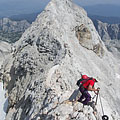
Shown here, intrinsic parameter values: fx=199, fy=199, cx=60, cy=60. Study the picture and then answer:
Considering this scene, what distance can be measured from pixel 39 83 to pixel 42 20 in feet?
51.2

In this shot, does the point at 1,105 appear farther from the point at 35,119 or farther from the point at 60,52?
the point at 35,119

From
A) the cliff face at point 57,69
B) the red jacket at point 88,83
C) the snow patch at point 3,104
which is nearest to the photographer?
the red jacket at point 88,83

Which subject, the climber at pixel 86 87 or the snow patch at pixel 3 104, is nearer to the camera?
the climber at pixel 86 87

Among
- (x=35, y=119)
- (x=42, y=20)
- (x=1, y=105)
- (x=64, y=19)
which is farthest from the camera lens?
(x=64, y=19)

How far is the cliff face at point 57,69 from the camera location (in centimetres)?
1448

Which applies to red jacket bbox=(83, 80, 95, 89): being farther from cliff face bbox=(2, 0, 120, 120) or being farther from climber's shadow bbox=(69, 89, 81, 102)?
climber's shadow bbox=(69, 89, 81, 102)

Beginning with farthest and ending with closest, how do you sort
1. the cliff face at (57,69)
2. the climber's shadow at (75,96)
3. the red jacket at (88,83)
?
the cliff face at (57,69) → the climber's shadow at (75,96) → the red jacket at (88,83)

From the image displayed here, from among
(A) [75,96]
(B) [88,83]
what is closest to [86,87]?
(B) [88,83]

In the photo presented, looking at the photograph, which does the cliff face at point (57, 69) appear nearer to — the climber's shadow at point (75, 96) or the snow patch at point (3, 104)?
the climber's shadow at point (75, 96)

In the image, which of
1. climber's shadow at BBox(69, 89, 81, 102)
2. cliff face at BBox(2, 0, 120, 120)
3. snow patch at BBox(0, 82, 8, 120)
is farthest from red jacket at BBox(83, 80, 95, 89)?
snow patch at BBox(0, 82, 8, 120)

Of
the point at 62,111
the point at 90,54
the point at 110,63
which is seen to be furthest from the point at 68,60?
the point at 110,63

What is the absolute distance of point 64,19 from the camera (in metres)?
34.5

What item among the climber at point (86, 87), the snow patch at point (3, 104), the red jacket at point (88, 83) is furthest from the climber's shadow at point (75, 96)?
the snow patch at point (3, 104)

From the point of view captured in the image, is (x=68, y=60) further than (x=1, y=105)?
No
